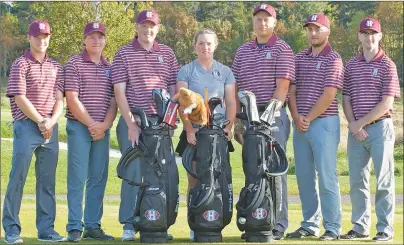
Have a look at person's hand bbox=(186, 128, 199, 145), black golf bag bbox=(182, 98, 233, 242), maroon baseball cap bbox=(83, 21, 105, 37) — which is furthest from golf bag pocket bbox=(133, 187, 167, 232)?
maroon baseball cap bbox=(83, 21, 105, 37)

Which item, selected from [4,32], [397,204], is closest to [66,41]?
[4,32]

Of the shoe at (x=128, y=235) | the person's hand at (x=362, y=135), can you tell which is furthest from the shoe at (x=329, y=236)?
the shoe at (x=128, y=235)

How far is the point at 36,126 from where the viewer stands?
7469 millimetres

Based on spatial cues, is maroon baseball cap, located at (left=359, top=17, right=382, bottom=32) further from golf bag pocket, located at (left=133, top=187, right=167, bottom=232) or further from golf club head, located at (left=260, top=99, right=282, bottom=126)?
golf bag pocket, located at (left=133, top=187, right=167, bottom=232)

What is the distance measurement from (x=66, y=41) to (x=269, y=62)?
11.4m

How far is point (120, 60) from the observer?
7.59 m

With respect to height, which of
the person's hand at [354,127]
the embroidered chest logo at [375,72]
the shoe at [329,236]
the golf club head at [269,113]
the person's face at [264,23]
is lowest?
the shoe at [329,236]

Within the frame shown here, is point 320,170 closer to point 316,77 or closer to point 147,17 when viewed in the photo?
point 316,77

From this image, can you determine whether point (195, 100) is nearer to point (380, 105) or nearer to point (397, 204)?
point (380, 105)

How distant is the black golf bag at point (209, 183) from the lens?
7.16m

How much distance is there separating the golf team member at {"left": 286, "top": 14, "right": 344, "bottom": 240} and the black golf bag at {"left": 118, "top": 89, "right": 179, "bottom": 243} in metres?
1.25

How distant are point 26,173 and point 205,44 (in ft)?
6.39

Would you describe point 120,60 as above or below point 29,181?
above

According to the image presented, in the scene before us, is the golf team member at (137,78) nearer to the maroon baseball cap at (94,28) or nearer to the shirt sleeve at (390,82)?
the maroon baseball cap at (94,28)
